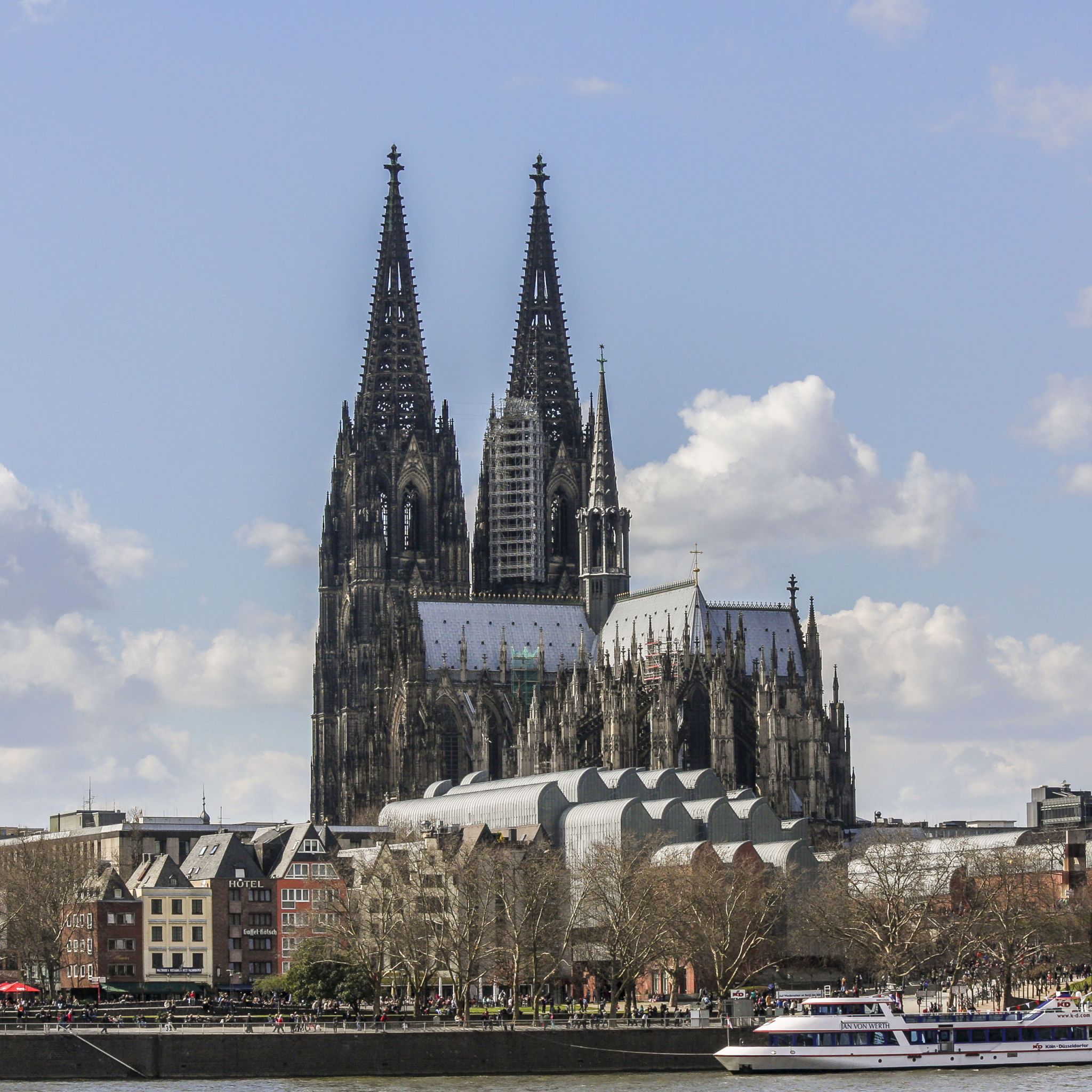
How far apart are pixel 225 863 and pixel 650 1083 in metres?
52.2

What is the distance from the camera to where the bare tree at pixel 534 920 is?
119 m

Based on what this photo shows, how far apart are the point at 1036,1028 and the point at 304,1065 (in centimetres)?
2906

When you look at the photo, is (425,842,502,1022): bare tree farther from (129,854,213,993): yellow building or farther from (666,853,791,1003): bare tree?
(129,854,213,993): yellow building

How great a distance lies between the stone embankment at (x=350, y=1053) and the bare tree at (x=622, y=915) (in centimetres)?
913

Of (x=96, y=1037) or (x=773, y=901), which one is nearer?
(x=96, y=1037)

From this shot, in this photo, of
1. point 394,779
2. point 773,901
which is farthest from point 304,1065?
point 394,779

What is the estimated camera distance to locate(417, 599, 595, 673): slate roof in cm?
18538

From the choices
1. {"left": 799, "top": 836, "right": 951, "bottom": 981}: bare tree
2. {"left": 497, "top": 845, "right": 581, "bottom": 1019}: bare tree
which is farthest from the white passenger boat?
{"left": 497, "top": 845, "right": 581, "bottom": 1019}: bare tree

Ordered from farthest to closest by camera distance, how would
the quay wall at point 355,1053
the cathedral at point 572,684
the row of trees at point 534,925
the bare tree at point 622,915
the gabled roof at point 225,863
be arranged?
1. the cathedral at point 572,684
2. the gabled roof at point 225,863
3. the bare tree at point 622,915
4. the row of trees at point 534,925
5. the quay wall at point 355,1053

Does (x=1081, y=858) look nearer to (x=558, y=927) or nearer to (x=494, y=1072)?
(x=558, y=927)

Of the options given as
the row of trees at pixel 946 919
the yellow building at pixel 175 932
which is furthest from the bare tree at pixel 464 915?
the row of trees at pixel 946 919

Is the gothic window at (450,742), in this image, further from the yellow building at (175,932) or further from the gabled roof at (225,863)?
the yellow building at (175,932)

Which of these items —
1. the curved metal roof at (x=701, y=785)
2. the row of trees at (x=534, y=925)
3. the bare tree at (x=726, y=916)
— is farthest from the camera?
the curved metal roof at (x=701, y=785)

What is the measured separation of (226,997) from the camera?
13000 centimetres
